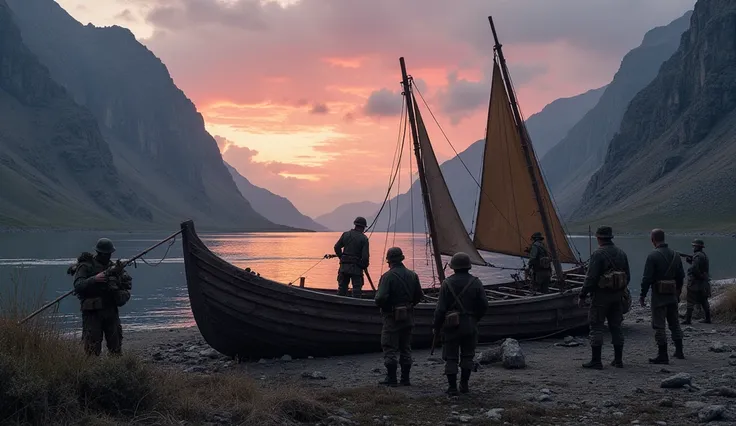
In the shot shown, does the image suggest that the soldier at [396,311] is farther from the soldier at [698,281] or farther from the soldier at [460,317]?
the soldier at [698,281]

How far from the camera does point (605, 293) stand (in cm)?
1406

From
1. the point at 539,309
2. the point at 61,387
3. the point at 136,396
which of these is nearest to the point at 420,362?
the point at 539,309

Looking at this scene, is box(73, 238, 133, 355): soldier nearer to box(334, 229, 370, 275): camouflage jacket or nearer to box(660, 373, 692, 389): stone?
box(334, 229, 370, 275): camouflage jacket

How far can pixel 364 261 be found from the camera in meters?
18.2

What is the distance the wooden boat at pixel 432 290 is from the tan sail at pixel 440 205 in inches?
1.2

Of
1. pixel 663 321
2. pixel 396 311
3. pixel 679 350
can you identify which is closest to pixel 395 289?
pixel 396 311

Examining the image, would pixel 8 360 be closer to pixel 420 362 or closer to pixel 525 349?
pixel 420 362

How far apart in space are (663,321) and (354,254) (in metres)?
7.28

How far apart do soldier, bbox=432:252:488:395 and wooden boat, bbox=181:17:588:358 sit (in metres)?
4.71

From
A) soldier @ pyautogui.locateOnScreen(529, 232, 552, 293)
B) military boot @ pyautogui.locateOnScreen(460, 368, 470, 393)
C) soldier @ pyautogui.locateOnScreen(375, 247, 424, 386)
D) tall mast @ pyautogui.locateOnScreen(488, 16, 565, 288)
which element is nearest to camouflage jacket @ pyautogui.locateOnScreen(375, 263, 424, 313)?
soldier @ pyautogui.locateOnScreen(375, 247, 424, 386)

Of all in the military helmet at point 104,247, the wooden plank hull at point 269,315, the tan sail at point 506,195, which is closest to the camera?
the military helmet at point 104,247

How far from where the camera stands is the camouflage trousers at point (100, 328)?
41.7 ft

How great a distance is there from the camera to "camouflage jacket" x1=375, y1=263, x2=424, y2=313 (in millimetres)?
13047

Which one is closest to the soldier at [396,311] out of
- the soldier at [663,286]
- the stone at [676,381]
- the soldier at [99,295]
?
the stone at [676,381]
